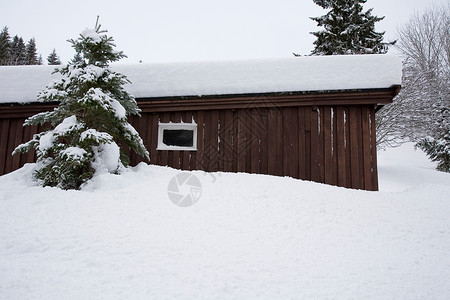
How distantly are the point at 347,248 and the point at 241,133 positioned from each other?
12.4 ft

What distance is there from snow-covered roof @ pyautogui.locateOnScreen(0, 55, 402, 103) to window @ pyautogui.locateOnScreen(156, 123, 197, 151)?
0.72m

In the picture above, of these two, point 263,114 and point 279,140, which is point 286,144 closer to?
point 279,140

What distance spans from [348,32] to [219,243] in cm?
1703

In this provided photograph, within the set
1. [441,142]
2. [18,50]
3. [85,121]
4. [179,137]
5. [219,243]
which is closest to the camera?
[219,243]

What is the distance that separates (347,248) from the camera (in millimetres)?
2797

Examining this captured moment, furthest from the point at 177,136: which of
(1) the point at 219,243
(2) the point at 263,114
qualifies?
(1) the point at 219,243

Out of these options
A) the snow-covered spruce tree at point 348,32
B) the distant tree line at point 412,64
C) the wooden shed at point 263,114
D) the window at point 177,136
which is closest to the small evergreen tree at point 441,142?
the distant tree line at point 412,64

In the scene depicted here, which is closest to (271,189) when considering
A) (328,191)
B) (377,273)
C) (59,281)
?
(328,191)

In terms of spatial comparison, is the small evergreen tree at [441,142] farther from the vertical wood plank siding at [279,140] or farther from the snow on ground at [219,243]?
the snow on ground at [219,243]

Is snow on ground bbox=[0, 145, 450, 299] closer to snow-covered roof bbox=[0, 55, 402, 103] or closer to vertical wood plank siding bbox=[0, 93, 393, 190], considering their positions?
vertical wood plank siding bbox=[0, 93, 393, 190]

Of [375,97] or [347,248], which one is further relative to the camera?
[375,97]

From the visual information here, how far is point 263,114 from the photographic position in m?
6.26

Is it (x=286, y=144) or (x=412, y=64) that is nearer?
(x=286, y=144)

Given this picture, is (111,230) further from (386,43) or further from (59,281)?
(386,43)
